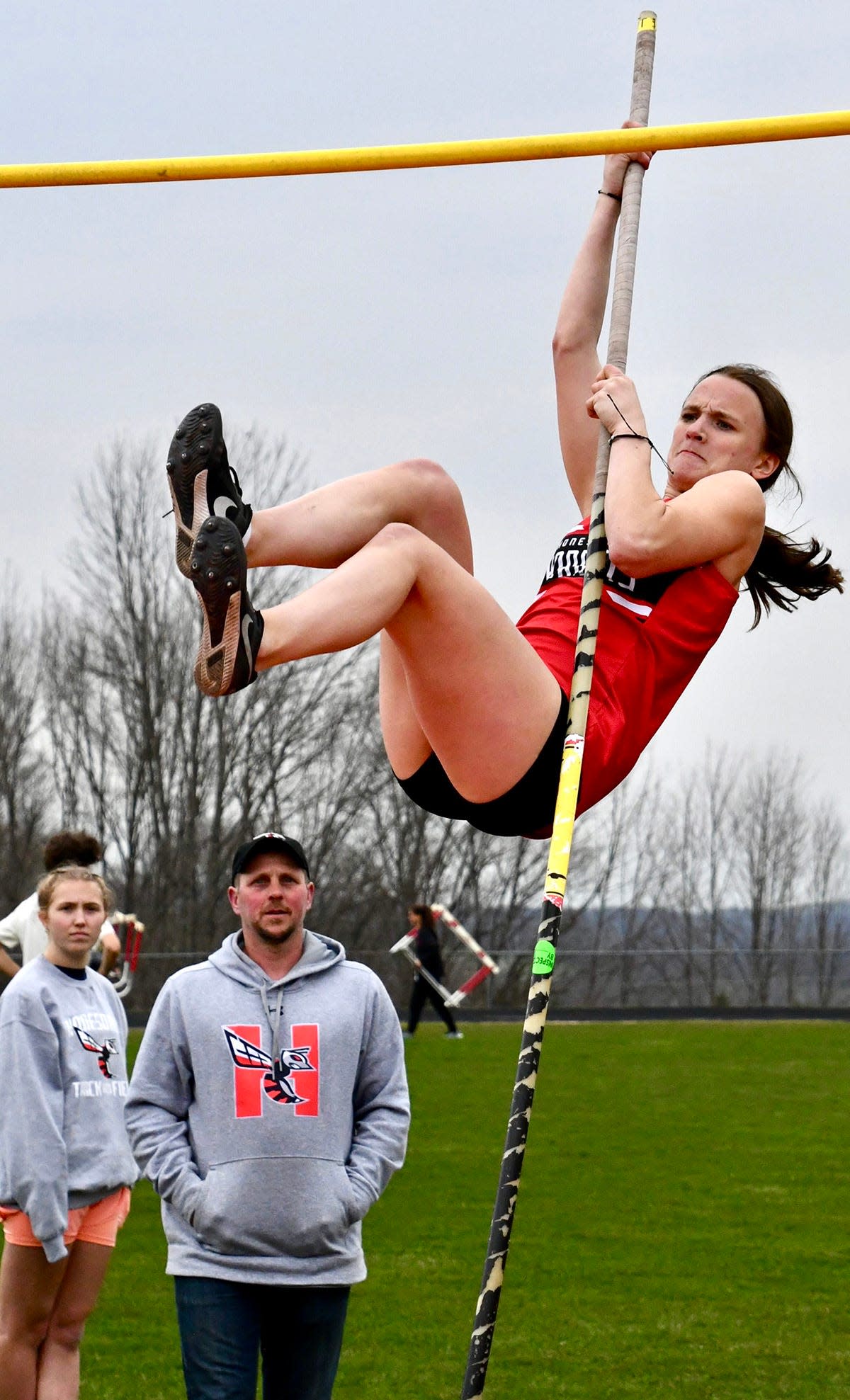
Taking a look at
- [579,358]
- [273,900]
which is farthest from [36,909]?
[579,358]

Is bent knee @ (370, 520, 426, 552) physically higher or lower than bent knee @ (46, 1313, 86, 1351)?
higher

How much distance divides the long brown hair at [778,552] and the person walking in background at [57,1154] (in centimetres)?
224

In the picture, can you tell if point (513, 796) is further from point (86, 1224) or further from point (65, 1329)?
point (65, 1329)

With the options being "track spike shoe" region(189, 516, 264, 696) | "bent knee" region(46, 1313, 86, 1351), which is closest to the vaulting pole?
"track spike shoe" region(189, 516, 264, 696)

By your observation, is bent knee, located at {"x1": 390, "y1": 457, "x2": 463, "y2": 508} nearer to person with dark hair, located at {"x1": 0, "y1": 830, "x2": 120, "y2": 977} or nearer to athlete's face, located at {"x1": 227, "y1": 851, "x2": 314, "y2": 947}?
athlete's face, located at {"x1": 227, "y1": 851, "x2": 314, "y2": 947}

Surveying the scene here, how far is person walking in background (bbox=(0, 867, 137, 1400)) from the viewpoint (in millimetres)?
4953

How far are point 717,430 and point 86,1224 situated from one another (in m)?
2.85

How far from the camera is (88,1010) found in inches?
207

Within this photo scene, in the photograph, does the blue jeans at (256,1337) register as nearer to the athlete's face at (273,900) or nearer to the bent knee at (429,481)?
the athlete's face at (273,900)

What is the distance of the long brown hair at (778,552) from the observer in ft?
12.9

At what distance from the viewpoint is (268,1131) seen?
174 inches

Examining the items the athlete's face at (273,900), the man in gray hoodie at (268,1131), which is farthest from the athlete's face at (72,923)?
the athlete's face at (273,900)

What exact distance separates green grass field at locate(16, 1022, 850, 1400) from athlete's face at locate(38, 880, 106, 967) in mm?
2132

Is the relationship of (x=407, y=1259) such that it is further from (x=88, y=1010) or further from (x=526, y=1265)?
(x=88, y=1010)
